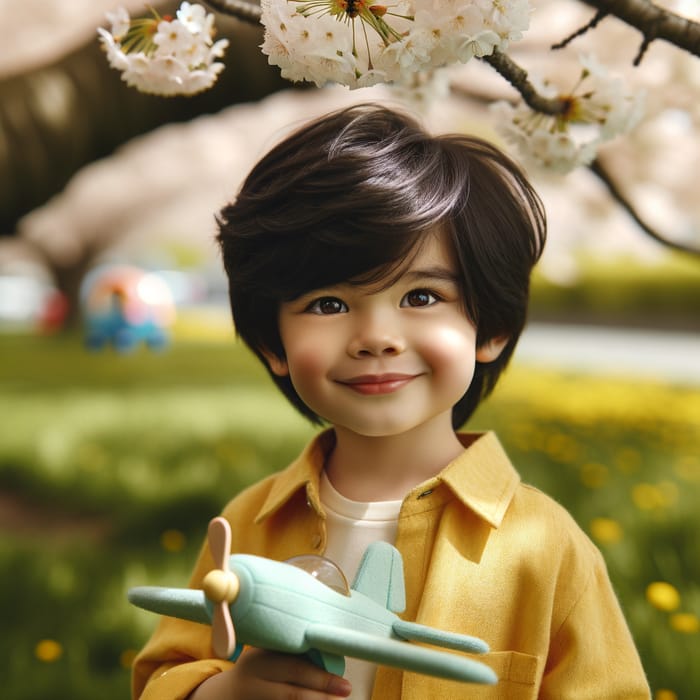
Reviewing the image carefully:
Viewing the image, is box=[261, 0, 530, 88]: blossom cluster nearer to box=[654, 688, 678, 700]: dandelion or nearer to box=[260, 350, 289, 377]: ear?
box=[260, 350, 289, 377]: ear

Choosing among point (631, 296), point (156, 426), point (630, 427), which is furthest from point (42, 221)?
point (631, 296)

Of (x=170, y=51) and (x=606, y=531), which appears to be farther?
(x=606, y=531)

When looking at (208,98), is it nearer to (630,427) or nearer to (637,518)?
(637,518)

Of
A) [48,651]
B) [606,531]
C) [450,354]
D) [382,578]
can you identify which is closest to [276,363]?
[450,354]

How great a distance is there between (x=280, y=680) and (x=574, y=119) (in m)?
1.03

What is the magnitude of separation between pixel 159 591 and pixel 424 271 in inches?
21.0

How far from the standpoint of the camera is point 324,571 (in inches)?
41.5

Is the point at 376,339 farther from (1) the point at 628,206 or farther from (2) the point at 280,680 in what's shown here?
(1) the point at 628,206

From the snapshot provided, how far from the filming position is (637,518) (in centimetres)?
302

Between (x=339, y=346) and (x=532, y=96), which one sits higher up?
(x=532, y=96)

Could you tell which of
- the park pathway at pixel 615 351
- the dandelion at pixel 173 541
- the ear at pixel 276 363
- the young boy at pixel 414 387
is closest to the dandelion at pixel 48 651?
the dandelion at pixel 173 541

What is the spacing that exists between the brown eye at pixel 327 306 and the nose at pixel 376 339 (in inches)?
1.9

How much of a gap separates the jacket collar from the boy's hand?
0.27 meters

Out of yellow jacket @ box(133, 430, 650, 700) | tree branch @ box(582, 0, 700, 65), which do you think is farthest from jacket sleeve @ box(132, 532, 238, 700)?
tree branch @ box(582, 0, 700, 65)
